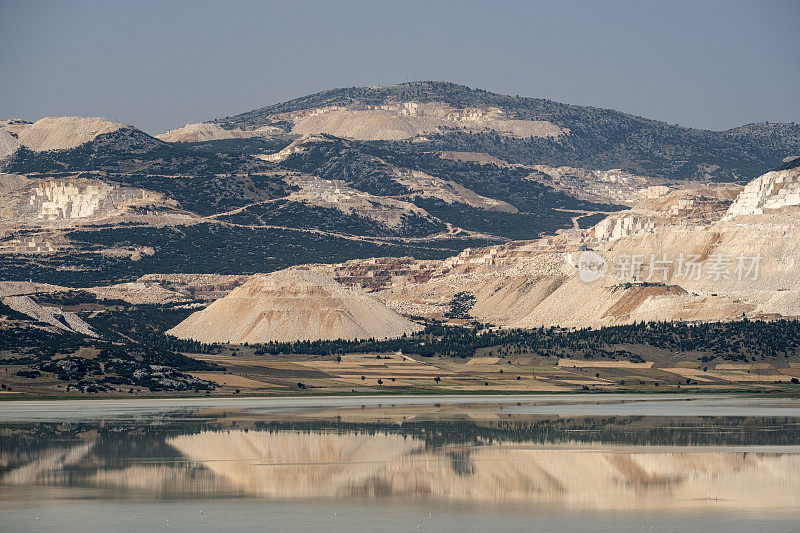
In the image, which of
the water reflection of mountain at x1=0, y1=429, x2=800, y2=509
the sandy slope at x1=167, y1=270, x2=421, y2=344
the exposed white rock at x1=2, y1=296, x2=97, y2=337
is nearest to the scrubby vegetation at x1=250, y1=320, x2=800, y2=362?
the sandy slope at x1=167, y1=270, x2=421, y2=344

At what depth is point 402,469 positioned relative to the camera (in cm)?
7044

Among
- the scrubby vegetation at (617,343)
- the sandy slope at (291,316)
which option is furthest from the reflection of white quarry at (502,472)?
the sandy slope at (291,316)

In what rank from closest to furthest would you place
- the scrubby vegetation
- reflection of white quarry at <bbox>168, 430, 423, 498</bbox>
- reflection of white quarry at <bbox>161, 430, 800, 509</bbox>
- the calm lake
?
the calm lake < reflection of white quarry at <bbox>161, 430, 800, 509</bbox> < reflection of white quarry at <bbox>168, 430, 423, 498</bbox> < the scrubby vegetation

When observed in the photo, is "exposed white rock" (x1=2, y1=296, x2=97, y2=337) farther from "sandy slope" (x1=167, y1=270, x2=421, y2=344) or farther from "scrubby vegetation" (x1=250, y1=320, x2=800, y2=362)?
"scrubby vegetation" (x1=250, y1=320, x2=800, y2=362)

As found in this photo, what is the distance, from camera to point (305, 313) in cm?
19012

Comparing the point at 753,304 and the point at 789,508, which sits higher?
the point at 753,304

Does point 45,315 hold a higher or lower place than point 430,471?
higher

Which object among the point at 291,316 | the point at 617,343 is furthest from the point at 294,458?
the point at 291,316

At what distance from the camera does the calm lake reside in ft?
182

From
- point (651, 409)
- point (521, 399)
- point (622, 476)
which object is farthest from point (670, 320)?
point (622, 476)

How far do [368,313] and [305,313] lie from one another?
9871mm

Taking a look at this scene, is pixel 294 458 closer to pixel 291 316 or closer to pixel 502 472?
pixel 502 472

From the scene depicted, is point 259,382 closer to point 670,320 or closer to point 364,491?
point 670,320

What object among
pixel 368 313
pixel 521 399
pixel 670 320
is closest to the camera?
pixel 521 399
